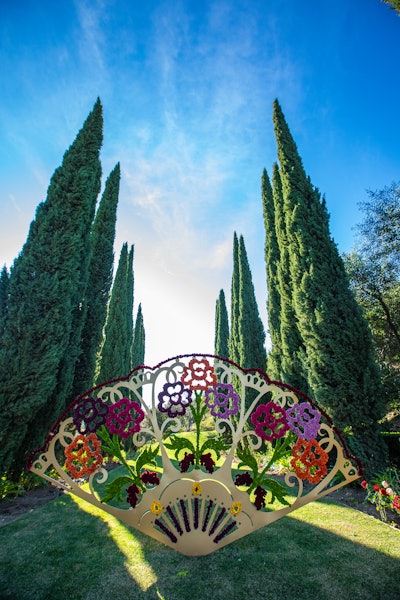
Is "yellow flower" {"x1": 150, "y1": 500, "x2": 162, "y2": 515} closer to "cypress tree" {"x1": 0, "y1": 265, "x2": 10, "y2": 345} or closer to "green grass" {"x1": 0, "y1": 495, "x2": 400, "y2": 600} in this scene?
"green grass" {"x1": 0, "y1": 495, "x2": 400, "y2": 600}

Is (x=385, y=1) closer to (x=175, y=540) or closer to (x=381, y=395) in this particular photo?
(x=381, y=395)

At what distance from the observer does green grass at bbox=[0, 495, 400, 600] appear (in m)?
2.59

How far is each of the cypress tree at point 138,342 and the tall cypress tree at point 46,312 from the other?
17316 millimetres

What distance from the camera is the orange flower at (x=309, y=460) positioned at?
2947mm

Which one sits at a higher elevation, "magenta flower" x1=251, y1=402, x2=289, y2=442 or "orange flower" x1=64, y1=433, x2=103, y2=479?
"magenta flower" x1=251, y1=402, x2=289, y2=442

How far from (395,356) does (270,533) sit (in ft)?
44.0

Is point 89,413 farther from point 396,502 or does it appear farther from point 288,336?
point 288,336

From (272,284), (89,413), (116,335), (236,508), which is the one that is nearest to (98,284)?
(116,335)

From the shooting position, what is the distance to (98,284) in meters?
9.22

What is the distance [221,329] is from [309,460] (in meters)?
19.6

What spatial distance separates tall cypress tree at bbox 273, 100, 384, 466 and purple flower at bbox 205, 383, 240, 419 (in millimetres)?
4010

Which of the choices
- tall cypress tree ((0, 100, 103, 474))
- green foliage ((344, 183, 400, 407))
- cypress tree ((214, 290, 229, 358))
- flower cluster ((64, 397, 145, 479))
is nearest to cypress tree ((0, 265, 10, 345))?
tall cypress tree ((0, 100, 103, 474))

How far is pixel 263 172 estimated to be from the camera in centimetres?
1347

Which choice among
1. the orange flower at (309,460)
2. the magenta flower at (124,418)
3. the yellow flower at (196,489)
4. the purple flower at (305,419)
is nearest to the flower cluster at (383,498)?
the orange flower at (309,460)
